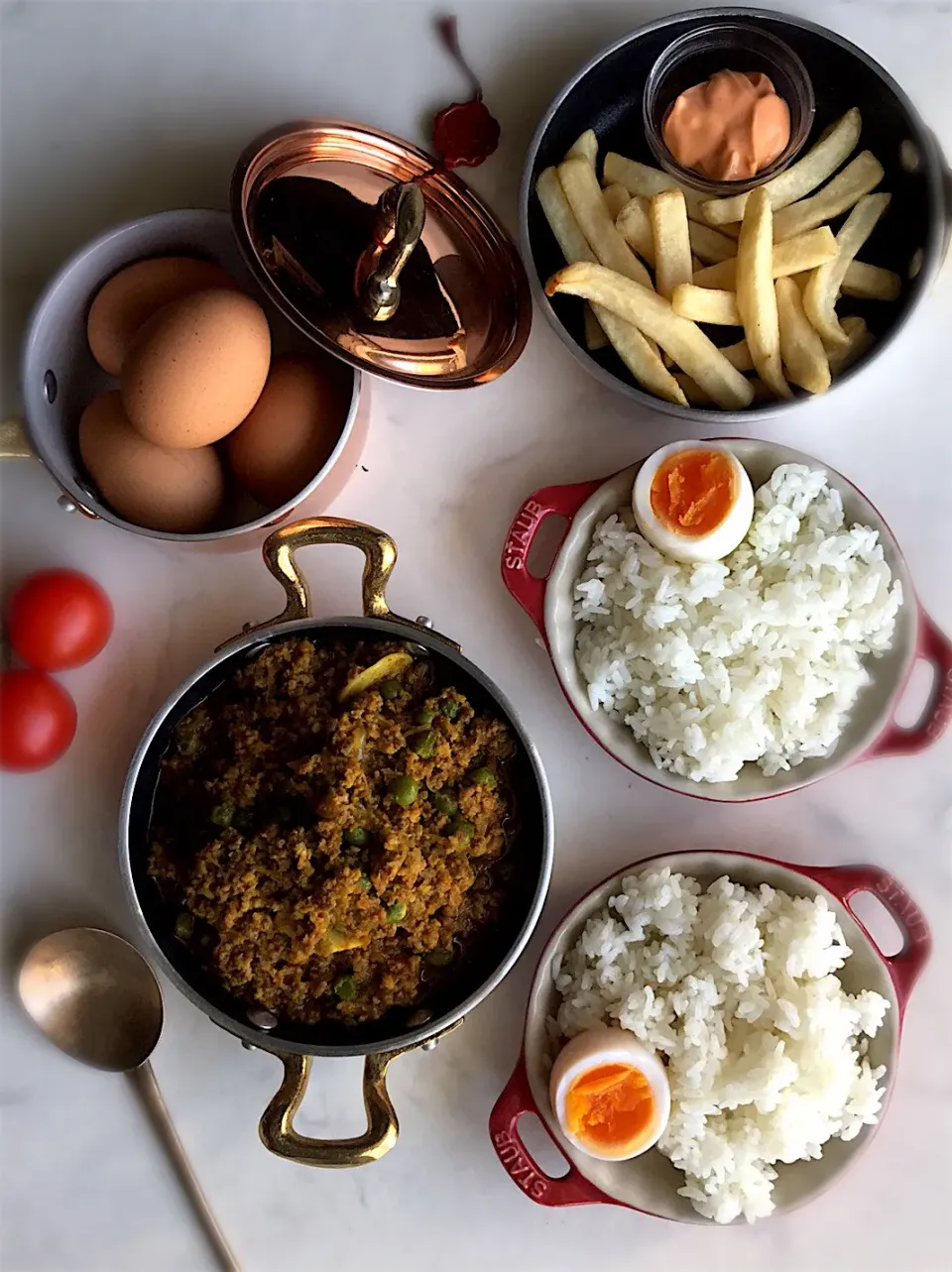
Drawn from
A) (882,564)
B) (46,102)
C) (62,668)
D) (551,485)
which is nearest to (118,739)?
(62,668)

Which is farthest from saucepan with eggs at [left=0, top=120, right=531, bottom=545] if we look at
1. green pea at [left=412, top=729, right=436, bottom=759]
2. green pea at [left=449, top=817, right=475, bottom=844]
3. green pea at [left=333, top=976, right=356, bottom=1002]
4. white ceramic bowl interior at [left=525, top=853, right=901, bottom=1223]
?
white ceramic bowl interior at [left=525, top=853, right=901, bottom=1223]

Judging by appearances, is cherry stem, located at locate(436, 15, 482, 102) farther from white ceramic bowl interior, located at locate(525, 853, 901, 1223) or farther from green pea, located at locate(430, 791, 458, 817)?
white ceramic bowl interior, located at locate(525, 853, 901, 1223)

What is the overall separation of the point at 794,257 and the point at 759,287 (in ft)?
0.28

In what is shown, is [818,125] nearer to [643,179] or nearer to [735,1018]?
[643,179]

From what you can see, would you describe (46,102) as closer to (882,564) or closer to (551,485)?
(551,485)

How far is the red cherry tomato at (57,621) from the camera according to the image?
141 centimetres

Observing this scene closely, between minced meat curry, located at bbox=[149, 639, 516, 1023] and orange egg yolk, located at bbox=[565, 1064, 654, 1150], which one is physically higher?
minced meat curry, located at bbox=[149, 639, 516, 1023]

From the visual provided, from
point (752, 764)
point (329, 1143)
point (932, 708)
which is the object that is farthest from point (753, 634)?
point (329, 1143)

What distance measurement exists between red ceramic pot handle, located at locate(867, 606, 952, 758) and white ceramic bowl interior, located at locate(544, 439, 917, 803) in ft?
0.08

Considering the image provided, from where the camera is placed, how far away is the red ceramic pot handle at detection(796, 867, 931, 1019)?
1386 millimetres

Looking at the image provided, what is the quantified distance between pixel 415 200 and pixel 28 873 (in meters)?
1.08

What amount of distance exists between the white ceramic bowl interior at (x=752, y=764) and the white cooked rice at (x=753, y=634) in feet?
0.05

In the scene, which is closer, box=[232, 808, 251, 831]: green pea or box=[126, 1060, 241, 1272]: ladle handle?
box=[232, 808, 251, 831]: green pea

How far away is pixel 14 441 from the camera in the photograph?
52.7 inches
